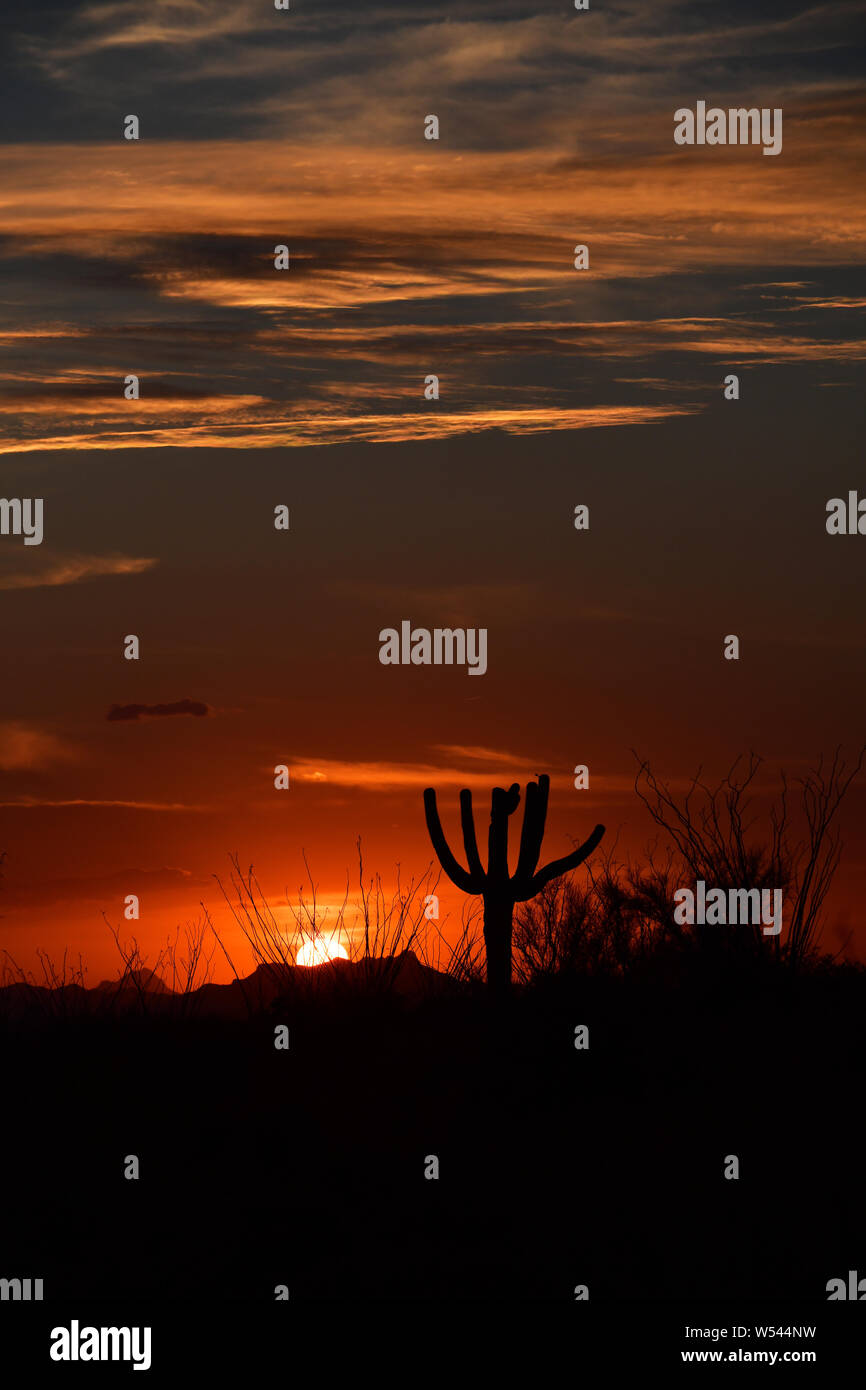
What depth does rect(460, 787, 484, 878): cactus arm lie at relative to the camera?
17562mm

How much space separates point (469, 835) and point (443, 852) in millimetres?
413

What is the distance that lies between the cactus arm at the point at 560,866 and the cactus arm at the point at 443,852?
1.95ft

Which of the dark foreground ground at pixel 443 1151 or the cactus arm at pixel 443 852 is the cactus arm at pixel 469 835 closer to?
the cactus arm at pixel 443 852

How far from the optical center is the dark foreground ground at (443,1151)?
10258 mm

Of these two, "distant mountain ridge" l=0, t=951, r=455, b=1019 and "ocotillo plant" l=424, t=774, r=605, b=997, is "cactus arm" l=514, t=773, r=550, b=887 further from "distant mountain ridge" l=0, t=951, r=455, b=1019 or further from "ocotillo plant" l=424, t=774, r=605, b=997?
"distant mountain ridge" l=0, t=951, r=455, b=1019

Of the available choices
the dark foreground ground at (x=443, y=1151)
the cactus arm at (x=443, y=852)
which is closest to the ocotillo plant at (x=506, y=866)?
the cactus arm at (x=443, y=852)

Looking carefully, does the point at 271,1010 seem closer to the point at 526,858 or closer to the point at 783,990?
the point at 526,858

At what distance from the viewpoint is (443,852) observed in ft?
58.4

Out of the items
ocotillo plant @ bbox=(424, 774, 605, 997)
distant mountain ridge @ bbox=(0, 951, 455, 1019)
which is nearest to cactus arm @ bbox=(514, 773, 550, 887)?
ocotillo plant @ bbox=(424, 774, 605, 997)

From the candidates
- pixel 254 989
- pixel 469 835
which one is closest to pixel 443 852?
pixel 469 835

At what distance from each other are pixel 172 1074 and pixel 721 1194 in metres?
5.00

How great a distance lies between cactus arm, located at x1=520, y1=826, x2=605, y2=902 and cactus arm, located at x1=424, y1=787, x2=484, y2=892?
23.4 inches
